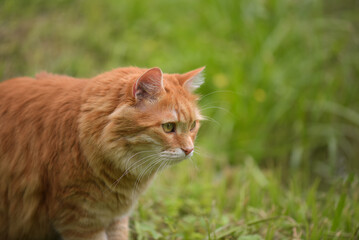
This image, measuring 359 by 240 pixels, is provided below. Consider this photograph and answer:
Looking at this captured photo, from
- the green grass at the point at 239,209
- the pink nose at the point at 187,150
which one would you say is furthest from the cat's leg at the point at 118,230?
the pink nose at the point at 187,150

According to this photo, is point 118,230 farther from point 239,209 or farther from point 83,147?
point 239,209

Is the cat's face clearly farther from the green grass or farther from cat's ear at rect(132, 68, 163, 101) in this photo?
the green grass

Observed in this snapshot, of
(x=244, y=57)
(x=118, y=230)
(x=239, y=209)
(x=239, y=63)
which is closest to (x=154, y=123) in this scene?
(x=118, y=230)

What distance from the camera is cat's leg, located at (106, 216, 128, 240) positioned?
1.85 metres

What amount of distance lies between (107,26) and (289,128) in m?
2.46

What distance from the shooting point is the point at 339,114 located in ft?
11.5

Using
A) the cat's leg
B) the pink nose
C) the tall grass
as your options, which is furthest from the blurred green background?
the pink nose

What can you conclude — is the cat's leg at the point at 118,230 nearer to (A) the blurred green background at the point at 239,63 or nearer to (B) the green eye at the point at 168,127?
(B) the green eye at the point at 168,127

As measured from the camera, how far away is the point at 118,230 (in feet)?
6.09

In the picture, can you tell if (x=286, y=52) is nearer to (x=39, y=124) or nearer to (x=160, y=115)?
(x=160, y=115)

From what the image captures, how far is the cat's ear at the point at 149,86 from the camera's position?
1.51 metres

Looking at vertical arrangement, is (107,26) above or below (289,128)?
above

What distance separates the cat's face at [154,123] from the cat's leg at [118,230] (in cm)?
45

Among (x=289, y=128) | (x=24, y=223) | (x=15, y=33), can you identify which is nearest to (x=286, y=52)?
(x=289, y=128)
